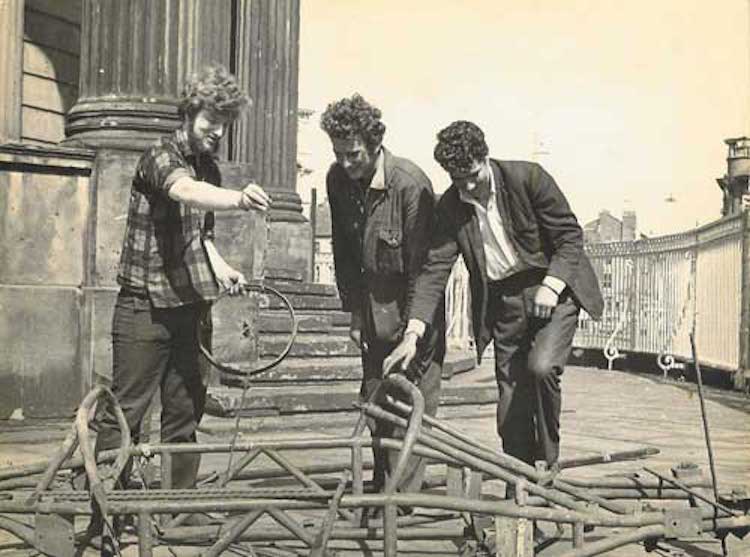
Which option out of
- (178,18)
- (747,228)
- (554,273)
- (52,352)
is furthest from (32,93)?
(554,273)

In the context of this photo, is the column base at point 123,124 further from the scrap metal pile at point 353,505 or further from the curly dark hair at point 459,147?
the curly dark hair at point 459,147

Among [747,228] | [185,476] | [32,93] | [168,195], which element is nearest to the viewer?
[168,195]

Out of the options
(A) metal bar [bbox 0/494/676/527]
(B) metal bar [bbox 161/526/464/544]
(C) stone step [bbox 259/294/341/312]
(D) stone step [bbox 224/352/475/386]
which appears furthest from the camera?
(C) stone step [bbox 259/294/341/312]

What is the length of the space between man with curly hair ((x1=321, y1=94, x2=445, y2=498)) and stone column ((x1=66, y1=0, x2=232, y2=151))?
3870 mm

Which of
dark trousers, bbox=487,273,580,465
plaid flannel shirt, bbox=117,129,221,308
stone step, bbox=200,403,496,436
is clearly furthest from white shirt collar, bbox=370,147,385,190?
stone step, bbox=200,403,496,436

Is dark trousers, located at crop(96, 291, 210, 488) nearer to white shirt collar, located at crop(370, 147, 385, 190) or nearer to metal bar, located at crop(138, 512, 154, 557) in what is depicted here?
white shirt collar, located at crop(370, 147, 385, 190)

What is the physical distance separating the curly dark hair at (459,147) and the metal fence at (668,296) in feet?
28.8

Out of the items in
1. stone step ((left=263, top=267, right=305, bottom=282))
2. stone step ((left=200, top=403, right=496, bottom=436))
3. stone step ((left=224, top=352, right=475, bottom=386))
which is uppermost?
stone step ((left=263, top=267, right=305, bottom=282))

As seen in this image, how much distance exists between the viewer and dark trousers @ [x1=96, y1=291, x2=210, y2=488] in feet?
16.1

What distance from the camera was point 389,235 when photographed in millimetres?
5500

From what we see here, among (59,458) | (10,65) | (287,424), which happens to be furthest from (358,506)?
(10,65)

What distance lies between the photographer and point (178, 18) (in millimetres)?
9258

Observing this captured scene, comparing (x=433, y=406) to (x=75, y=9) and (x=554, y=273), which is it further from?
(x=75, y=9)

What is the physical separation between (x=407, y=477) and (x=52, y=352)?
403 cm
